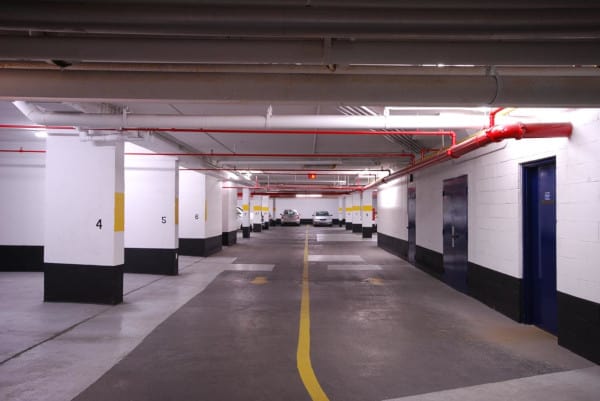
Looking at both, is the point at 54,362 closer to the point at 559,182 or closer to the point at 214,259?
the point at 559,182

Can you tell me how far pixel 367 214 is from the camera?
28984 mm

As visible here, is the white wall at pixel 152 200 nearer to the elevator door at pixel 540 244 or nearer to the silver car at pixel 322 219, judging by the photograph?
the elevator door at pixel 540 244

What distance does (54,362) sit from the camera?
5.16m

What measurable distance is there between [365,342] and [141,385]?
2.86m

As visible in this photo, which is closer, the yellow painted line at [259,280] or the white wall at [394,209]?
the yellow painted line at [259,280]

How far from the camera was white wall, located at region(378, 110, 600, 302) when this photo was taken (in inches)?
212

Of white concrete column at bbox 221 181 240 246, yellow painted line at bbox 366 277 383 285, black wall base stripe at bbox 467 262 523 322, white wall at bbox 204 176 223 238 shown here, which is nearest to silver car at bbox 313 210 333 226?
white concrete column at bbox 221 181 240 246

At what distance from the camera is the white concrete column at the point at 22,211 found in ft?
42.0

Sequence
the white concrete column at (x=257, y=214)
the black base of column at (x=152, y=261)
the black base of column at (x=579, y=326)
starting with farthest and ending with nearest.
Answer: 1. the white concrete column at (x=257, y=214)
2. the black base of column at (x=152, y=261)
3. the black base of column at (x=579, y=326)

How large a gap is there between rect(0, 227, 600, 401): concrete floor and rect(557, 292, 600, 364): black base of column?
161mm

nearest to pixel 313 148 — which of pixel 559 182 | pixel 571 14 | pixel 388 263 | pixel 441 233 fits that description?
pixel 441 233

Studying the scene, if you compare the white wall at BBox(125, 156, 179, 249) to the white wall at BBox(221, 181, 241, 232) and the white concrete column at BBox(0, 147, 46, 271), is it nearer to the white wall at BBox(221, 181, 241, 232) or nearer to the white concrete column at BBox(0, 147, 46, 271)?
the white concrete column at BBox(0, 147, 46, 271)

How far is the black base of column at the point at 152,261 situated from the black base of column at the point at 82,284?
3.74 m

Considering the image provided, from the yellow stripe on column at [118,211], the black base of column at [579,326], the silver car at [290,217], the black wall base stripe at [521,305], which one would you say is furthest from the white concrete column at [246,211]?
the black base of column at [579,326]
